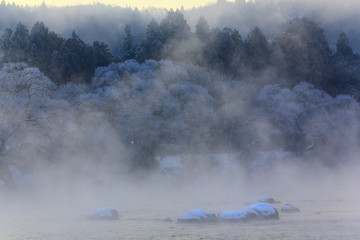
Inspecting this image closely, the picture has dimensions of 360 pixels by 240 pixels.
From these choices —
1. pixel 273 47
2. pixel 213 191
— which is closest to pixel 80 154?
pixel 213 191

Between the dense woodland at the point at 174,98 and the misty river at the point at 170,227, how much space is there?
836cm

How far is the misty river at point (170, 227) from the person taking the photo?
56.6 feet

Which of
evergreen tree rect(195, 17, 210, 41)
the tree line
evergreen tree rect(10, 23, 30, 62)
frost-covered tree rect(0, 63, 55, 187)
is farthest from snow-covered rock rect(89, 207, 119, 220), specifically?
evergreen tree rect(195, 17, 210, 41)

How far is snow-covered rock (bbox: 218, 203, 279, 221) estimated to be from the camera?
20.0m

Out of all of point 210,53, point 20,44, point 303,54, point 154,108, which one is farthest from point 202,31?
point 154,108

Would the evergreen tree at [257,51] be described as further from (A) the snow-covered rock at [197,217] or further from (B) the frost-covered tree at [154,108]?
(A) the snow-covered rock at [197,217]

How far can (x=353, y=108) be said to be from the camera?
43406mm

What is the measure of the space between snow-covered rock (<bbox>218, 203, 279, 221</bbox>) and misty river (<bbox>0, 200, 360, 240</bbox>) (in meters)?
0.42

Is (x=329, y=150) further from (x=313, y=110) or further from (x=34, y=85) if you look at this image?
(x=34, y=85)

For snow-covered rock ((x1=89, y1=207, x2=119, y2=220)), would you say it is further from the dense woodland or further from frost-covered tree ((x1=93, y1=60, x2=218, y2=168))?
frost-covered tree ((x1=93, y1=60, x2=218, y2=168))

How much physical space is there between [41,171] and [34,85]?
175 inches

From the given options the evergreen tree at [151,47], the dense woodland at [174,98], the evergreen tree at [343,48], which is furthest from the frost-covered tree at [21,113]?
the evergreen tree at [343,48]

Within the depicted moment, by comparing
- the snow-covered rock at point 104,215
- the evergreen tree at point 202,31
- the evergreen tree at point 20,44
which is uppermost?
the evergreen tree at point 202,31

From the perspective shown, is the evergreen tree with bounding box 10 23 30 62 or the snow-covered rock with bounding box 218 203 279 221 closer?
the snow-covered rock with bounding box 218 203 279 221
